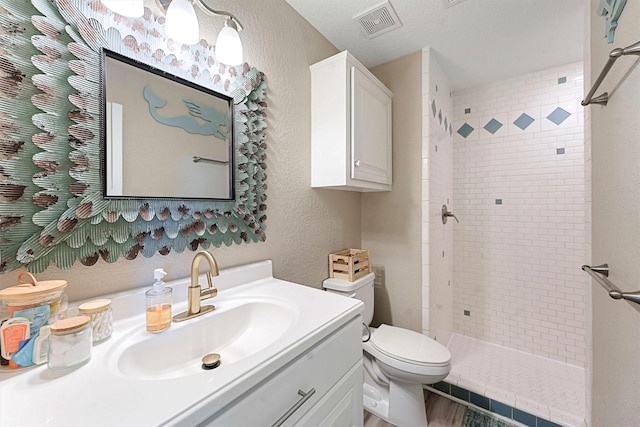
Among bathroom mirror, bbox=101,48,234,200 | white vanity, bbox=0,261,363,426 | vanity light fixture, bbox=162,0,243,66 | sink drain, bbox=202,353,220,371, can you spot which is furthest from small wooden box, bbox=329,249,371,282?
vanity light fixture, bbox=162,0,243,66

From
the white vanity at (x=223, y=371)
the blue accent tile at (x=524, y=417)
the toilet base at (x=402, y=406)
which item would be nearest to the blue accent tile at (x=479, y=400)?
the blue accent tile at (x=524, y=417)

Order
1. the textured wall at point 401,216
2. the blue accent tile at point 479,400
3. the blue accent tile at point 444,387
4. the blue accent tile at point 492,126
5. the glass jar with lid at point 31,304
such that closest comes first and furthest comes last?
the glass jar with lid at point 31,304
the blue accent tile at point 479,400
the blue accent tile at point 444,387
the textured wall at point 401,216
the blue accent tile at point 492,126

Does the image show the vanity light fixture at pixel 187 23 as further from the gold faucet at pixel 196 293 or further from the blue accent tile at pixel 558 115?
the blue accent tile at pixel 558 115

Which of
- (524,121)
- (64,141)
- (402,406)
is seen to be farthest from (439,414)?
(524,121)

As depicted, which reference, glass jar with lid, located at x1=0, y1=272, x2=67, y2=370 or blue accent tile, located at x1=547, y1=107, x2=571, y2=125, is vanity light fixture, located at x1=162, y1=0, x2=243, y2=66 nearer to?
glass jar with lid, located at x1=0, y1=272, x2=67, y2=370

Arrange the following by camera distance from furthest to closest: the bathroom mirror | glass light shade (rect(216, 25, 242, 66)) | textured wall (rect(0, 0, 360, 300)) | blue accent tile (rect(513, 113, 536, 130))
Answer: blue accent tile (rect(513, 113, 536, 130)) → textured wall (rect(0, 0, 360, 300)) → glass light shade (rect(216, 25, 242, 66)) → the bathroom mirror

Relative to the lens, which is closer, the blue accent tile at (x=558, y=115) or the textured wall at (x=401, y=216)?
the textured wall at (x=401, y=216)

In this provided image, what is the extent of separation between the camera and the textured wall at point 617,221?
0.68 m

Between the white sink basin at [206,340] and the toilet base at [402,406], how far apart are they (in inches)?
37.7

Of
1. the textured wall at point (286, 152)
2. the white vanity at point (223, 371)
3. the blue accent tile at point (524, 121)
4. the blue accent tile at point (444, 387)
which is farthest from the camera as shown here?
the blue accent tile at point (524, 121)

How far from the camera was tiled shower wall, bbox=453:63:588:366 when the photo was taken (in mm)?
1869

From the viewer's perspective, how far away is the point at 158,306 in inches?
29.5

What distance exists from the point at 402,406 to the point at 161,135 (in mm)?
1707

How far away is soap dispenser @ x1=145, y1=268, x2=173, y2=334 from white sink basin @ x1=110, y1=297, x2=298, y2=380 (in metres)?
0.02
